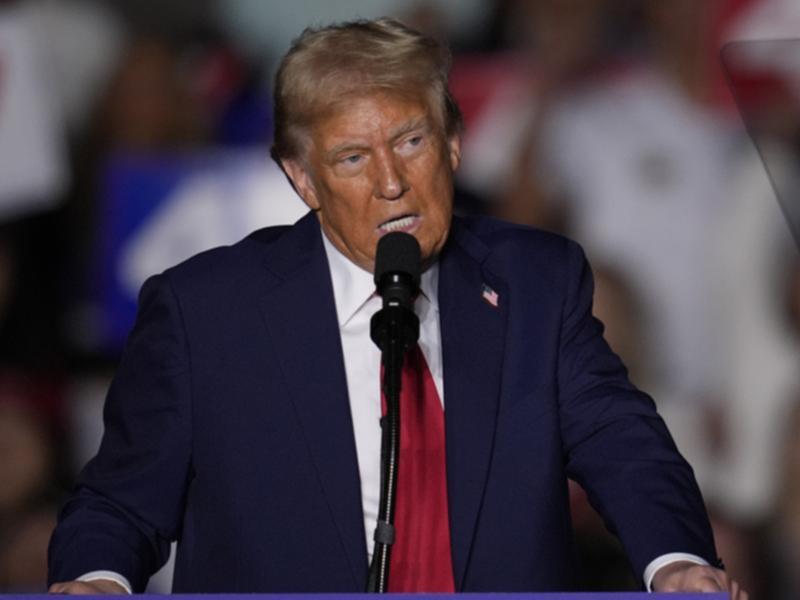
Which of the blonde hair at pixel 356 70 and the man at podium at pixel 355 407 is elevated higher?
the blonde hair at pixel 356 70

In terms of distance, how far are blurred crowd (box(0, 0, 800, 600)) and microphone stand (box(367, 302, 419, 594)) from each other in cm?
223

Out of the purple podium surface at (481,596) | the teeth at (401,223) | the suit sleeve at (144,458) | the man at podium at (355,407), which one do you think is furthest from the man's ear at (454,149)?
the purple podium surface at (481,596)

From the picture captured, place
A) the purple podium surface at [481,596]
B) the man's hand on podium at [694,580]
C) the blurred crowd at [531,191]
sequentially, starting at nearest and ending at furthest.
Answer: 1. the purple podium surface at [481,596]
2. the man's hand on podium at [694,580]
3. the blurred crowd at [531,191]

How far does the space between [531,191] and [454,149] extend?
2004 millimetres

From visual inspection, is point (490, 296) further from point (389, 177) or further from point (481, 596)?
point (481, 596)

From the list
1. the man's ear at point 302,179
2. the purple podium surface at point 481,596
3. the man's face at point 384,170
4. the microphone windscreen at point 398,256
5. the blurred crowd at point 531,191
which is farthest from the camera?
the blurred crowd at point 531,191

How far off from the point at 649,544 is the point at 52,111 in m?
2.64

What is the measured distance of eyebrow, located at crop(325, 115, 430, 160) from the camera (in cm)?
207

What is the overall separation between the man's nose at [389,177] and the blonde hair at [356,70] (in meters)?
0.08

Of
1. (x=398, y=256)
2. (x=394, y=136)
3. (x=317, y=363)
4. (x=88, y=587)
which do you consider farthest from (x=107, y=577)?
(x=394, y=136)

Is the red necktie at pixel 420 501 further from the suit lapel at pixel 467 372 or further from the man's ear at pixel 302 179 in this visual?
the man's ear at pixel 302 179

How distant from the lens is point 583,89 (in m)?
4.17

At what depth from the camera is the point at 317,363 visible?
84.6 inches

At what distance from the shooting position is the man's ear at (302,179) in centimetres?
219
